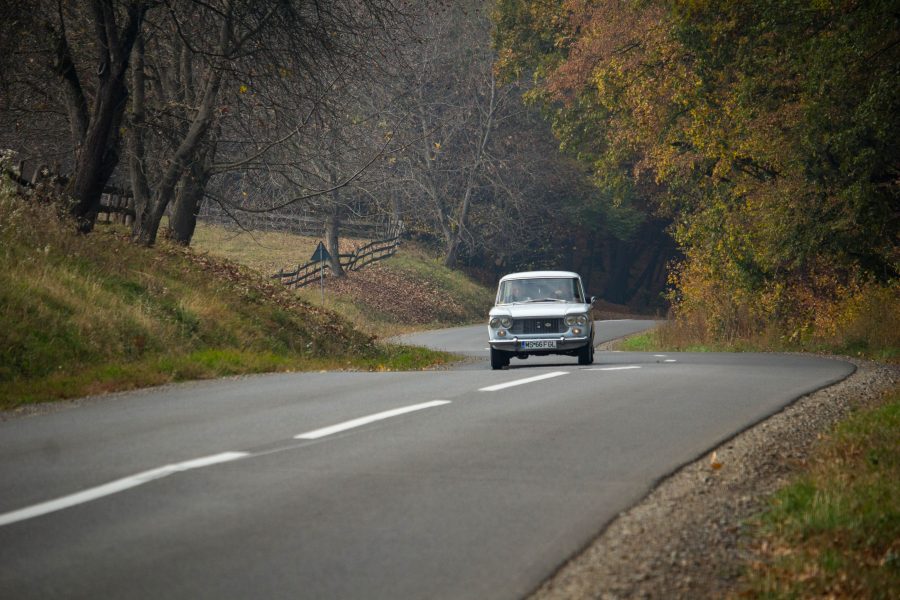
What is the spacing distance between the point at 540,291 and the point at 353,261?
1333 inches

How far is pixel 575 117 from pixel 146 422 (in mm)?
35665

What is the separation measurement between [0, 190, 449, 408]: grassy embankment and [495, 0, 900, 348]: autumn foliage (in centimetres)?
885

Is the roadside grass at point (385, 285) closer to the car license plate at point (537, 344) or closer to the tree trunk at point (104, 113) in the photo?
the tree trunk at point (104, 113)

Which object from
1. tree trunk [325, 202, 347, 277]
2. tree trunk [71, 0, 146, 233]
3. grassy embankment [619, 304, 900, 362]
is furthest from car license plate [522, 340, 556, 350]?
tree trunk [325, 202, 347, 277]

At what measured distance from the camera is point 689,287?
115ft

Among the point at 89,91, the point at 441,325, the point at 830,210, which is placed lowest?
the point at 441,325

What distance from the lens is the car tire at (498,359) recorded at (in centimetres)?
2144

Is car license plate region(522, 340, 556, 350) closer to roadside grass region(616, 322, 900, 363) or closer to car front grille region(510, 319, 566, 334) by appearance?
car front grille region(510, 319, 566, 334)

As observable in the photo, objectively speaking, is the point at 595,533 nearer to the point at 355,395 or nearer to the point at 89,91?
the point at 355,395

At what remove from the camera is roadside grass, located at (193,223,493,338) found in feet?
162

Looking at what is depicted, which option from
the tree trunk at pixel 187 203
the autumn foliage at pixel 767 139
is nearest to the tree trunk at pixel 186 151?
the tree trunk at pixel 187 203

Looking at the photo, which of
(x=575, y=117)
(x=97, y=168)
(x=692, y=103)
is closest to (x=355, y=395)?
(x=97, y=168)

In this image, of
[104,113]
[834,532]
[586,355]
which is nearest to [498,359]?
[586,355]

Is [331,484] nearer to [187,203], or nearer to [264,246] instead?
[187,203]
